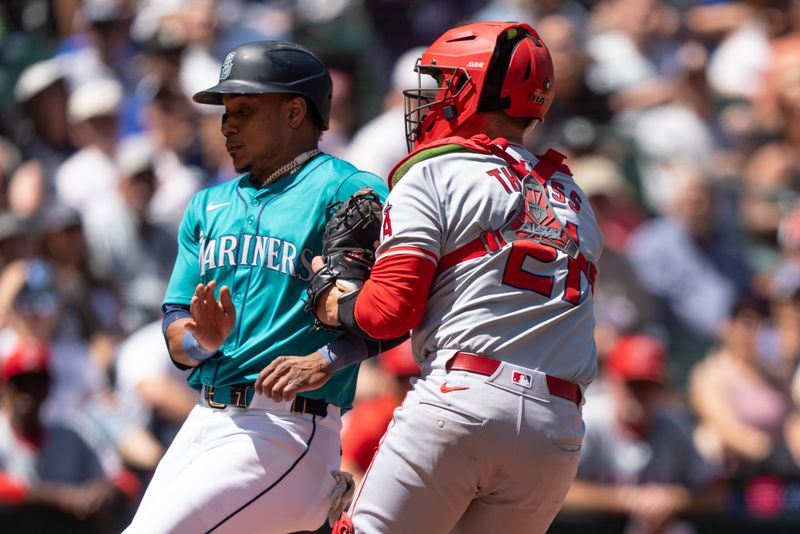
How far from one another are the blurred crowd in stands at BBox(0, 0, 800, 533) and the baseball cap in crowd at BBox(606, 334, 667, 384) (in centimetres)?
1

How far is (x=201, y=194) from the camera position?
175 inches

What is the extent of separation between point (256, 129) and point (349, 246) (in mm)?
577

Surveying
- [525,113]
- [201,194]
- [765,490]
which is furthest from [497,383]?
[765,490]

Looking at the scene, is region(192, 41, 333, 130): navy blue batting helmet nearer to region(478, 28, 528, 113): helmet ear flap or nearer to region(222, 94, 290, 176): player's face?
region(222, 94, 290, 176): player's face

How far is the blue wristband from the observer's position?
4.06m

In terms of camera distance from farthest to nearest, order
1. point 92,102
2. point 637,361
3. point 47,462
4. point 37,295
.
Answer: point 92,102
point 37,295
point 637,361
point 47,462

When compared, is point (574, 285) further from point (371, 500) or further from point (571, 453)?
point (371, 500)

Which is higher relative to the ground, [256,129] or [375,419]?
[256,129]

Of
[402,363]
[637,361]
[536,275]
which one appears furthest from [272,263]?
[637,361]

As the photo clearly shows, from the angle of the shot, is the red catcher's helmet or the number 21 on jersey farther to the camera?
the red catcher's helmet

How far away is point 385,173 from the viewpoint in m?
8.91

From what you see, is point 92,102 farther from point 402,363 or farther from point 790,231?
point 790,231

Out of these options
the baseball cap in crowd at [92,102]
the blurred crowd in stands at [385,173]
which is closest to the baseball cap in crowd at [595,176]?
the blurred crowd in stands at [385,173]

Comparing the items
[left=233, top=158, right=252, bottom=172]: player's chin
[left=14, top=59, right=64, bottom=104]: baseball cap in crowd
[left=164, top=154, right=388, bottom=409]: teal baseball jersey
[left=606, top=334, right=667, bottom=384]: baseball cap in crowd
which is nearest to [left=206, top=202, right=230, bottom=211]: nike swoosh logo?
[left=164, top=154, right=388, bottom=409]: teal baseball jersey
